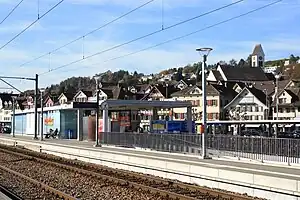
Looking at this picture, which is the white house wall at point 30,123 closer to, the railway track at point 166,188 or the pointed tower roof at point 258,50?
the railway track at point 166,188

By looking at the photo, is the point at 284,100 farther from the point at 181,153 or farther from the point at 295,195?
the point at 295,195

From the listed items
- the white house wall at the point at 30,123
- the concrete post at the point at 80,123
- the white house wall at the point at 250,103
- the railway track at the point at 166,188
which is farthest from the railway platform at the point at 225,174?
the white house wall at the point at 250,103

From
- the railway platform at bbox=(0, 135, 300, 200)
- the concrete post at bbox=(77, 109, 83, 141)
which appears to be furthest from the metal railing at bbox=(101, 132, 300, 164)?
the concrete post at bbox=(77, 109, 83, 141)

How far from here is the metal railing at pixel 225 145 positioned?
25.7m

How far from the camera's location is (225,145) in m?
30.5

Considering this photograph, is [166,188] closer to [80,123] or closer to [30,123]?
[80,123]

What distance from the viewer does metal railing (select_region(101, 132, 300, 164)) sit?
1012 inches

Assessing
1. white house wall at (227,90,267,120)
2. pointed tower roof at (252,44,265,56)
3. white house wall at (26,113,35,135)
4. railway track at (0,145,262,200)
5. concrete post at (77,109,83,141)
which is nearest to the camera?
railway track at (0,145,262,200)

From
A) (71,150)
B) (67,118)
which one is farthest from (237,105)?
(71,150)

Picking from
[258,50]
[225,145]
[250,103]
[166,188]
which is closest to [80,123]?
[225,145]

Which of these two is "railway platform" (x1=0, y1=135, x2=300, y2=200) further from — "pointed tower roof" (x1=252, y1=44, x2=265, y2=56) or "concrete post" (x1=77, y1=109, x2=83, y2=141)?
"pointed tower roof" (x1=252, y1=44, x2=265, y2=56)

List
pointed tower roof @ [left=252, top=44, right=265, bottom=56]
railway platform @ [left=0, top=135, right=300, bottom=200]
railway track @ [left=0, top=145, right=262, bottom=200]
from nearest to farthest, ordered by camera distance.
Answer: railway platform @ [left=0, top=135, right=300, bottom=200] < railway track @ [left=0, top=145, right=262, bottom=200] < pointed tower roof @ [left=252, top=44, right=265, bottom=56]

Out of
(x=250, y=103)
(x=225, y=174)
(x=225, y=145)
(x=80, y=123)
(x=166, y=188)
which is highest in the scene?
(x=250, y=103)

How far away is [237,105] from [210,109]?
6160 mm
